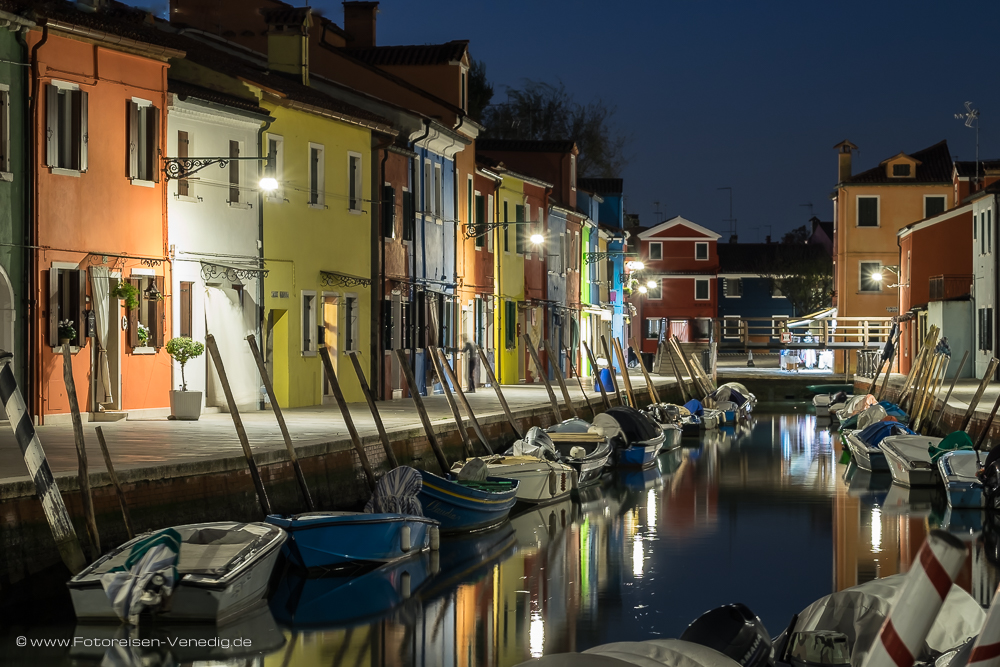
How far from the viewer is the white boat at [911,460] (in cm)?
2345

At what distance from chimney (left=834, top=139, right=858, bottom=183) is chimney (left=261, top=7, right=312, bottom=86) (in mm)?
33485

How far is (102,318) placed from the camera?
20.2m

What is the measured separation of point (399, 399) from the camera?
2986cm

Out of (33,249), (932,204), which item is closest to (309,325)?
(33,249)

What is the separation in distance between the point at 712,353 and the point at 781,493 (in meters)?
29.2

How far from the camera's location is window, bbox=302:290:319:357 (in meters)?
26.0

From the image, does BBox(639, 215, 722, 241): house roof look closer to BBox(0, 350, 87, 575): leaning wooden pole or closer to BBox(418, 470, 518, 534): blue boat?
BBox(418, 470, 518, 534): blue boat

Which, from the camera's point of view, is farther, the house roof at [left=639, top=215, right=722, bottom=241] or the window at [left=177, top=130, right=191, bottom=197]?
the house roof at [left=639, top=215, right=722, bottom=241]

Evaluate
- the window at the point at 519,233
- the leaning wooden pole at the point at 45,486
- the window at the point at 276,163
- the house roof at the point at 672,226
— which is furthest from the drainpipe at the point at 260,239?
the house roof at the point at 672,226

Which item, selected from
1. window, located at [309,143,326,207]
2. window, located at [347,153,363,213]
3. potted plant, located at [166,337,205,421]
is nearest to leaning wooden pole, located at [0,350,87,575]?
potted plant, located at [166,337,205,421]

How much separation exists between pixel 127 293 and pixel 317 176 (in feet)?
23.3

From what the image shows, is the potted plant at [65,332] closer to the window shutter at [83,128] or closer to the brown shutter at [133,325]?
the brown shutter at [133,325]

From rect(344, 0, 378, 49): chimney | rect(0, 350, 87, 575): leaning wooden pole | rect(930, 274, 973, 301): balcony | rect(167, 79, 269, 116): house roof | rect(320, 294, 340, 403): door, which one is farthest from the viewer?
rect(930, 274, 973, 301): balcony

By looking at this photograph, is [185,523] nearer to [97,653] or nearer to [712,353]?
[97,653]
